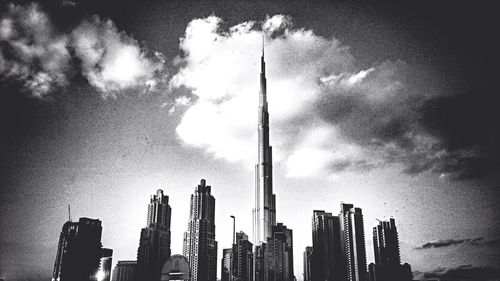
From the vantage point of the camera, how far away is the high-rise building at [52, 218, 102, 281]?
178 m

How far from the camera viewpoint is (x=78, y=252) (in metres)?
182

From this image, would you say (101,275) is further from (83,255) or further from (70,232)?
(70,232)

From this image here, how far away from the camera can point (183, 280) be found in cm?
15262

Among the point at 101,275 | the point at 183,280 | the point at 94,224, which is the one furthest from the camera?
the point at 94,224

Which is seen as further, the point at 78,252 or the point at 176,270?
the point at 78,252

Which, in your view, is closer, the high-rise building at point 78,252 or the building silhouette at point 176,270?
the building silhouette at point 176,270

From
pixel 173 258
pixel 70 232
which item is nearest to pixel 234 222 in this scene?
pixel 173 258

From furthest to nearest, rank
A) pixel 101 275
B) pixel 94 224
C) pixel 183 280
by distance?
pixel 94 224 < pixel 101 275 < pixel 183 280

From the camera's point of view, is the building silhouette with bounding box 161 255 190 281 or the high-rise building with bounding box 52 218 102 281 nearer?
the building silhouette with bounding box 161 255 190 281

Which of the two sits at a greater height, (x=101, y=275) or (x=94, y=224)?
(x=94, y=224)

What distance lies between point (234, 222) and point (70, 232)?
3018 inches

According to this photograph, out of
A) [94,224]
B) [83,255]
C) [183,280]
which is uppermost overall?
[94,224]

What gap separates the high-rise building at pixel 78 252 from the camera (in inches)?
7027

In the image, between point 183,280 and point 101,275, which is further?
point 101,275
